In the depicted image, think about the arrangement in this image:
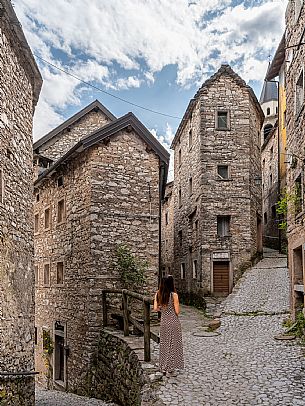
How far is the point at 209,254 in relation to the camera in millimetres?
17906

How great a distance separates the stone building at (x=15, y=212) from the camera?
7.12m

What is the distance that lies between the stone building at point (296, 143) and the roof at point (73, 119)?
8085mm

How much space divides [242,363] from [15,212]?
456 centimetres

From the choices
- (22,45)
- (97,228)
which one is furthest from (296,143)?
(22,45)

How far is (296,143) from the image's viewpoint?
34.3ft

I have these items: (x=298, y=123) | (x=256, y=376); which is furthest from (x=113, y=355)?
(x=298, y=123)

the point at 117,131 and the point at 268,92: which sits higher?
the point at 268,92

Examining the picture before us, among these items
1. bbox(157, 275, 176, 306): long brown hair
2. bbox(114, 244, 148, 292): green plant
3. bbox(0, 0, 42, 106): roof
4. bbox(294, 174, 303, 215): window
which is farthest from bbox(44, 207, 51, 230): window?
bbox(157, 275, 176, 306): long brown hair

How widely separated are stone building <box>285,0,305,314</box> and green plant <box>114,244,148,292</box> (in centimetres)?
408

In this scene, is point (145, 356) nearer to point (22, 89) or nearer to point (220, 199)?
point (22, 89)

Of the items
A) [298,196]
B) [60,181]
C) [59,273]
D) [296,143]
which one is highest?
[296,143]

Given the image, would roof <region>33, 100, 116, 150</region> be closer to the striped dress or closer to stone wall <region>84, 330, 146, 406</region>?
stone wall <region>84, 330, 146, 406</region>

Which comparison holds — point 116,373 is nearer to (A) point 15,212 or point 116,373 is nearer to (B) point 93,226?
(A) point 15,212

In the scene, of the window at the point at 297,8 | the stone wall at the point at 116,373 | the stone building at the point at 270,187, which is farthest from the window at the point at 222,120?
the stone wall at the point at 116,373
